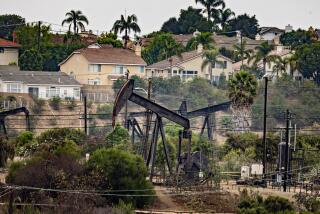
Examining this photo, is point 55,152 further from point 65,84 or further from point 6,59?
point 6,59

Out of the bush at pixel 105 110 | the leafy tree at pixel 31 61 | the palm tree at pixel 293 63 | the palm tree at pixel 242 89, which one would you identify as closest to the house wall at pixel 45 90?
the bush at pixel 105 110

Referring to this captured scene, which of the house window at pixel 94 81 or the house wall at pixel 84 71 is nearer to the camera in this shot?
the house window at pixel 94 81

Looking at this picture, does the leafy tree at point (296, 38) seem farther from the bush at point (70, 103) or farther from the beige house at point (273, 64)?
the bush at point (70, 103)

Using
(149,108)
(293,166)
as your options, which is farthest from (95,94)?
(149,108)

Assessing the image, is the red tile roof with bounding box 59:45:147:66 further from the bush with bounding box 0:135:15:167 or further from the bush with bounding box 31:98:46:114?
the bush with bounding box 0:135:15:167

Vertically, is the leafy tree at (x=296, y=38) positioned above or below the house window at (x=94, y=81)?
above

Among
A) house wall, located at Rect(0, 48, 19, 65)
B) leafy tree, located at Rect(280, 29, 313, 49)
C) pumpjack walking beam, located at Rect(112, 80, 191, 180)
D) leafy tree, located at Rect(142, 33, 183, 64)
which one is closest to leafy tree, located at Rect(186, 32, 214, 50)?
leafy tree, located at Rect(142, 33, 183, 64)
